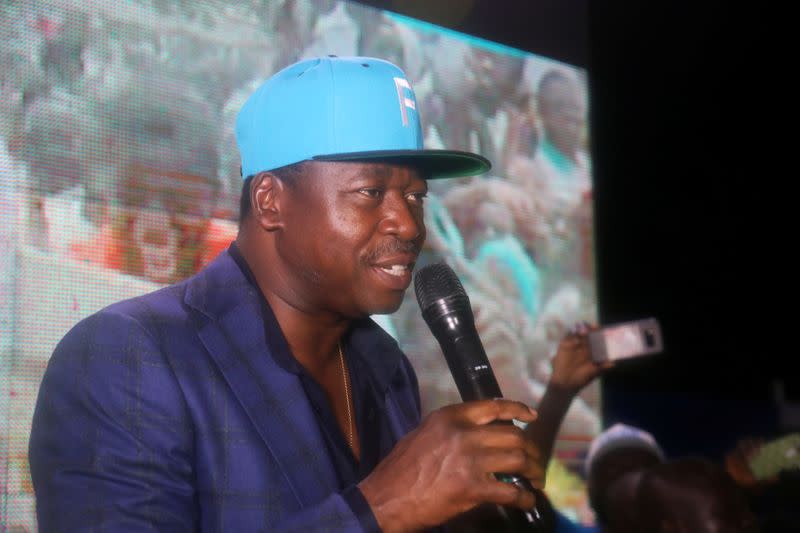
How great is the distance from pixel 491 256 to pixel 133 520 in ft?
7.66

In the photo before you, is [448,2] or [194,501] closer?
[194,501]

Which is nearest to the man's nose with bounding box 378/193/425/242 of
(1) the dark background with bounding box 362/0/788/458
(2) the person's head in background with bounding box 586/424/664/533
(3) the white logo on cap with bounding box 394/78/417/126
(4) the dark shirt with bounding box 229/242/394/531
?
(3) the white logo on cap with bounding box 394/78/417/126

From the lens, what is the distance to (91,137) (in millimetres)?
2602

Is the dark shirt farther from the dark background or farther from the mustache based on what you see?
the dark background

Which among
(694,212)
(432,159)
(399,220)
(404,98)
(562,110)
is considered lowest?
(694,212)

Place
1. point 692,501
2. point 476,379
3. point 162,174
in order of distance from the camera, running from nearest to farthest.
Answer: point 476,379, point 692,501, point 162,174

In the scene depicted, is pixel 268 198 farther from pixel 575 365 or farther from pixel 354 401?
pixel 575 365

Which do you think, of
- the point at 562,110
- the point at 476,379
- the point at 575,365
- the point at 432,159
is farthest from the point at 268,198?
the point at 562,110

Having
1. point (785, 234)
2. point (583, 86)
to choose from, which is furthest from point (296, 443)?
point (785, 234)

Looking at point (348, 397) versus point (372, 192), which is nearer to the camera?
point (372, 192)

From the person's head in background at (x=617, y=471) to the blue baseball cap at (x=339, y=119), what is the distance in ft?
5.21

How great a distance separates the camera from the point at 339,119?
5.37 ft

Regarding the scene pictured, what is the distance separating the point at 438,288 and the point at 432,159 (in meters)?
0.27

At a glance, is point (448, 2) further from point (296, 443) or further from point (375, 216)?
point (296, 443)
